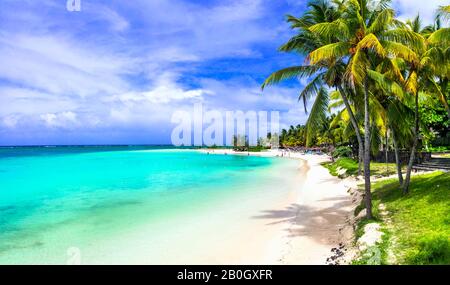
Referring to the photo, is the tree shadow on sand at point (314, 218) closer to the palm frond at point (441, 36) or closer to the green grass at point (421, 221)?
the green grass at point (421, 221)

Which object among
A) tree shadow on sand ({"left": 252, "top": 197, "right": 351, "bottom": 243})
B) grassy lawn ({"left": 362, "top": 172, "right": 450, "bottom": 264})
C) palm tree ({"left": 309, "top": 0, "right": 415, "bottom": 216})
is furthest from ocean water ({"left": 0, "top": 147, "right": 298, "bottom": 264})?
palm tree ({"left": 309, "top": 0, "right": 415, "bottom": 216})

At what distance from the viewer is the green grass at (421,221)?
6.27 m

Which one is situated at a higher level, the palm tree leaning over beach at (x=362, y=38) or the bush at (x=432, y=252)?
the palm tree leaning over beach at (x=362, y=38)

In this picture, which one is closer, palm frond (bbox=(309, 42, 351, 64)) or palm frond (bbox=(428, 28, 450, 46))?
palm frond (bbox=(309, 42, 351, 64))

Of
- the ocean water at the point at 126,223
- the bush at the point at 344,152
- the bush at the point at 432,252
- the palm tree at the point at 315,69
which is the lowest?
the ocean water at the point at 126,223

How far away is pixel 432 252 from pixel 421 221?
7.98ft

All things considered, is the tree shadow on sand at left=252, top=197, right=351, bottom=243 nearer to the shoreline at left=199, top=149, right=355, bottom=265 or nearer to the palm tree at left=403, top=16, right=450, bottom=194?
the shoreline at left=199, top=149, right=355, bottom=265

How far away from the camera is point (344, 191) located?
1764 cm

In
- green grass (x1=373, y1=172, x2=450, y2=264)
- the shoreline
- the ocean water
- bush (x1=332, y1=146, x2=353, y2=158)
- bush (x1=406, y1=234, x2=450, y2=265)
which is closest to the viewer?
bush (x1=406, y1=234, x2=450, y2=265)

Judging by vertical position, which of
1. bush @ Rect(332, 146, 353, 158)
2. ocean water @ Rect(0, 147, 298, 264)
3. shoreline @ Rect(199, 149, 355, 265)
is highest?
bush @ Rect(332, 146, 353, 158)

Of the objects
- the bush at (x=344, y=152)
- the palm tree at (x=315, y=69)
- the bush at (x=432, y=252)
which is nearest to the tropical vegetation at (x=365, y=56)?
the palm tree at (x=315, y=69)

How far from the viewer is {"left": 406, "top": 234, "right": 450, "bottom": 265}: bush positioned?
19.8 feet
